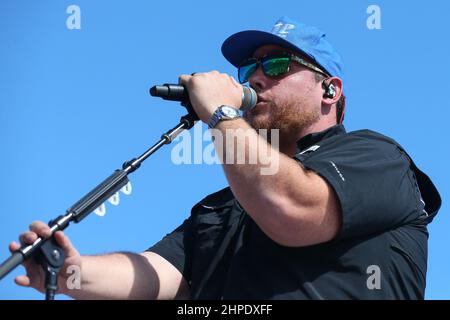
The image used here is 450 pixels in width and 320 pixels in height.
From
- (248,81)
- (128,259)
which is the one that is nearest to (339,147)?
(248,81)

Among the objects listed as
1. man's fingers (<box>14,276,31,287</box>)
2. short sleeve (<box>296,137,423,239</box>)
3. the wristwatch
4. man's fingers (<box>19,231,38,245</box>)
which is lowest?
man's fingers (<box>14,276,31,287</box>)

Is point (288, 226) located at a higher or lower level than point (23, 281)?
higher

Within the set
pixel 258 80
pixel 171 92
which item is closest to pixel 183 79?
pixel 171 92

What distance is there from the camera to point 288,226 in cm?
313

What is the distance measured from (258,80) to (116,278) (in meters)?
1.56

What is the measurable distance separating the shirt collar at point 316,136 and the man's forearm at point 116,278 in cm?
119

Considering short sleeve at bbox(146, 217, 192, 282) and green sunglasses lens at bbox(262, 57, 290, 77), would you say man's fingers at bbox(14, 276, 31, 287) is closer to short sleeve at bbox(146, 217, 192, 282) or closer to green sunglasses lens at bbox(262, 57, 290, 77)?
short sleeve at bbox(146, 217, 192, 282)

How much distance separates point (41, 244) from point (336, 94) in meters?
2.55

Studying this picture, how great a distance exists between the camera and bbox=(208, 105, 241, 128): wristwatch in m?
3.30

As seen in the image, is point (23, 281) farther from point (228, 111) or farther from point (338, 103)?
point (338, 103)

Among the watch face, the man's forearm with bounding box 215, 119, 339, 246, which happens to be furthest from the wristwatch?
the man's forearm with bounding box 215, 119, 339, 246

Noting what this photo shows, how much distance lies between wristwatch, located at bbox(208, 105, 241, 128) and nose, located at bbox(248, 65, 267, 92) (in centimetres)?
107
